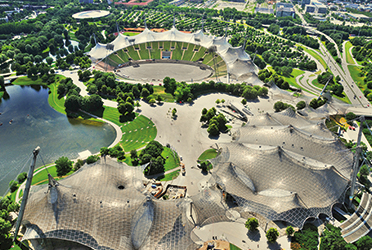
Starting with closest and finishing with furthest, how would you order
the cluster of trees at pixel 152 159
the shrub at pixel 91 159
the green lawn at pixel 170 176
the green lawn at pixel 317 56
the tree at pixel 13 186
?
the tree at pixel 13 186 < the green lawn at pixel 170 176 < the cluster of trees at pixel 152 159 < the shrub at pixel 91 159 < the green lawn at pixel 317 56

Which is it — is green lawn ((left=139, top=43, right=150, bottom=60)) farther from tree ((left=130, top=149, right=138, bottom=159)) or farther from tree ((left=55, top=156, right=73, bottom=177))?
tree ((left=55, top=156, right=73, bottom=177))

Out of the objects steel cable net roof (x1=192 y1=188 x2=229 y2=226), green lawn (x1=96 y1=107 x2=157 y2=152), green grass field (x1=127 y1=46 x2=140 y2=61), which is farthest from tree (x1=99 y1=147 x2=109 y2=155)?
green grass field (x1=127 y1=46 x2=140 y2=61)

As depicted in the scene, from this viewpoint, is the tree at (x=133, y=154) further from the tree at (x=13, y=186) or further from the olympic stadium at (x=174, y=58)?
the olympic stadium at (x=174, y=58)

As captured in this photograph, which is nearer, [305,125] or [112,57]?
[305,125]

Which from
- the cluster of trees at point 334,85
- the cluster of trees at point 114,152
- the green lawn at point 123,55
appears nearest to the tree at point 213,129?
the cluster of trees at point 114,152

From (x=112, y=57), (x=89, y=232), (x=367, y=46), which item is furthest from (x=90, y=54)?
(x=367, y=46)

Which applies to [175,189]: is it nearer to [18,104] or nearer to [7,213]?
[7,213]
